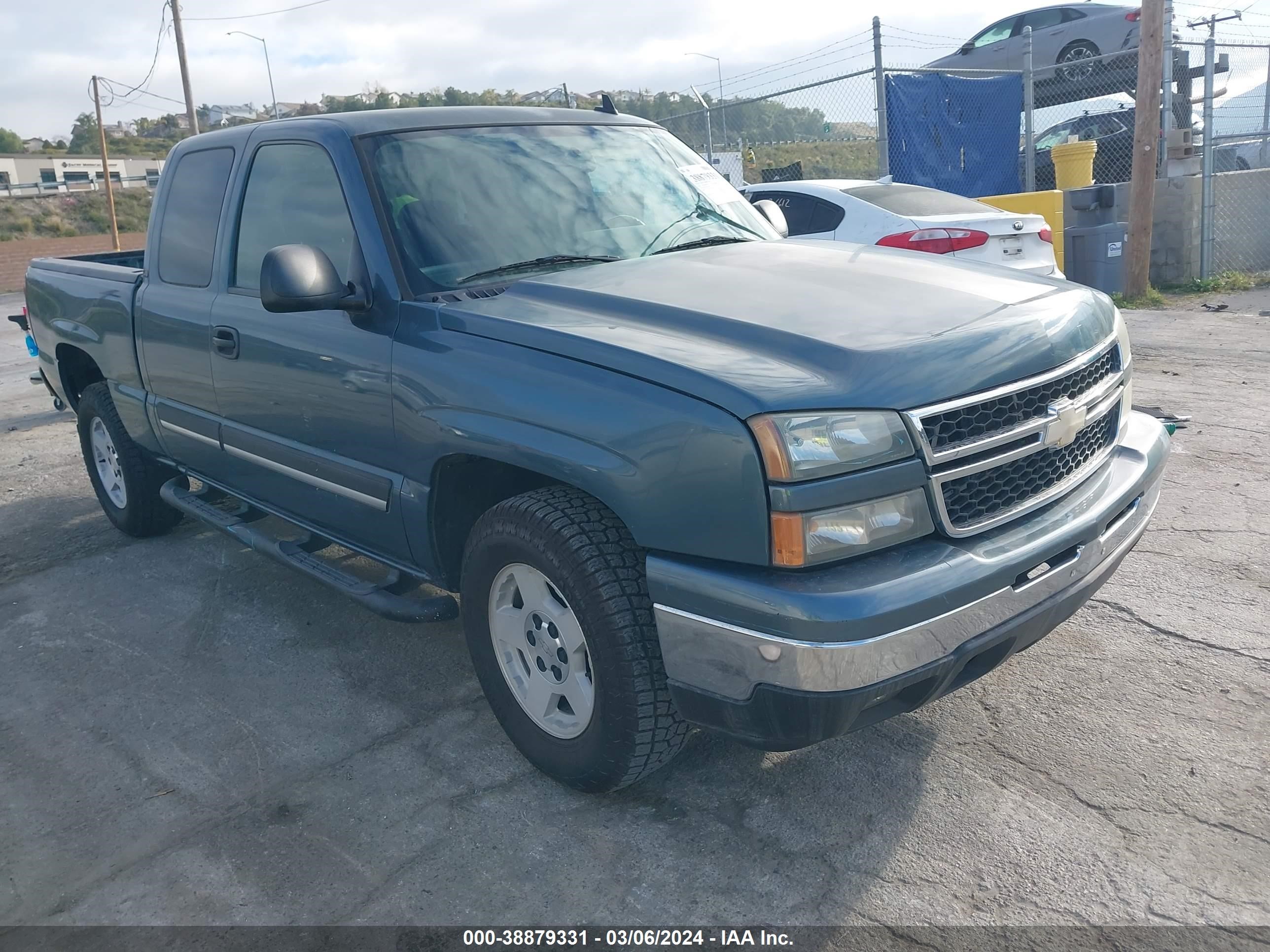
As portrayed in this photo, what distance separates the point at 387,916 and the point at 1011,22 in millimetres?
16904

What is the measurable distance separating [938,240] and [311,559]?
582 centimetres

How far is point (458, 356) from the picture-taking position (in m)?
3.06

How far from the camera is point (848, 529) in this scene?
8.03ft

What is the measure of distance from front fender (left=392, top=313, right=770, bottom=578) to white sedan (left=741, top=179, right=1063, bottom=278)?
554cm

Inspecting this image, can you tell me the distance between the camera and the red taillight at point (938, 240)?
805 centimetres

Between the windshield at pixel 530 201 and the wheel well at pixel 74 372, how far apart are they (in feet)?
10.1

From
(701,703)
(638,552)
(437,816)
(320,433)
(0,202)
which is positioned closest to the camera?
(701,703)

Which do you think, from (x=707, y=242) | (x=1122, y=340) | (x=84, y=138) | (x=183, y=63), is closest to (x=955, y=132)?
(x=707, y=242)

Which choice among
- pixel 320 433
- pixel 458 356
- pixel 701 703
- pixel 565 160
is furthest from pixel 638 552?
pixel 565 160

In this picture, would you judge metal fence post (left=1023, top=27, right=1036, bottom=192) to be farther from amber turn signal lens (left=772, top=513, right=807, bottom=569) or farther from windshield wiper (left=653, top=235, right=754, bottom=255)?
amber turn signal lens (left=772, top=513, right=807, bottom=569)

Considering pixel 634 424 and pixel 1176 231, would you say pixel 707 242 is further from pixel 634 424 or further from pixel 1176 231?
pixel 1176 231

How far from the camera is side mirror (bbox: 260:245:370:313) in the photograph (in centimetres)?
319

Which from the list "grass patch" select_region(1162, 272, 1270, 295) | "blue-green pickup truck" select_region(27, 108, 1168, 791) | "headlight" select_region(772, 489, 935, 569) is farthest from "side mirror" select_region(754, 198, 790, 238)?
"grass patch" select_region(1162, 272, 1270, 295)

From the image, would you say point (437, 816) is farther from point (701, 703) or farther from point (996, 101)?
point (996, 101)
